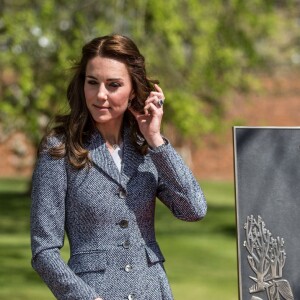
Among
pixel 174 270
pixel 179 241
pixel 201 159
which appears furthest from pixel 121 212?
pixel 201 159

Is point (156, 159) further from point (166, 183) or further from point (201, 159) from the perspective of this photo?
point (201, 159)

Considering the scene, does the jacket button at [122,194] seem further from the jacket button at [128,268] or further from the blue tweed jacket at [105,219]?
the jacket button at [128,268]

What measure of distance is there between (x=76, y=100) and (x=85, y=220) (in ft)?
1.32

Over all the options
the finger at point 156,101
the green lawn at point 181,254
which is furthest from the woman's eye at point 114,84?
the green lawn at point 181,254

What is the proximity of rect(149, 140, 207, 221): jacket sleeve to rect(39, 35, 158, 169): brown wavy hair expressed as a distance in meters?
0.11

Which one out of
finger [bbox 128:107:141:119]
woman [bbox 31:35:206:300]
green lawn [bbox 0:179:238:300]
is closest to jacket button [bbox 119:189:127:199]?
woman [bbox 31:35:206:300]

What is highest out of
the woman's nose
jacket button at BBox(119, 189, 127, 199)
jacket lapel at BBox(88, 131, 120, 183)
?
the woman's nose

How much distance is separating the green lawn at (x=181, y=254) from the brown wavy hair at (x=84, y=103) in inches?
290

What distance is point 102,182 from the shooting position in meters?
3.52

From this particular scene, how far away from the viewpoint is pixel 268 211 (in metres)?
3.67

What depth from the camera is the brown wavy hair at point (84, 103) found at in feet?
11.4

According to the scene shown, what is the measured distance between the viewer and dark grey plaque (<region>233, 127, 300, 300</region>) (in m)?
3.65

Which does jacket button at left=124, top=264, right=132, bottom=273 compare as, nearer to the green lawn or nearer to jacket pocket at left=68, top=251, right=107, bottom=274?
jacket pocket at left=68, top=251, right=107, bottom=274

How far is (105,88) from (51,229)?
1.55ft
